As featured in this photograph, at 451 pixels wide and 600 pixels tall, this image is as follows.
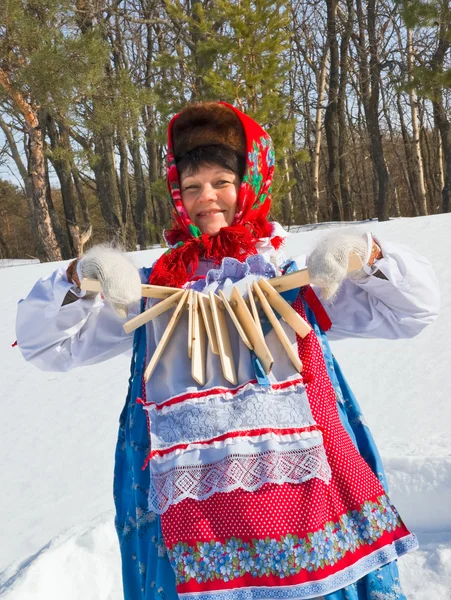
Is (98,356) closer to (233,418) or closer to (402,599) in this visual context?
(233,418)

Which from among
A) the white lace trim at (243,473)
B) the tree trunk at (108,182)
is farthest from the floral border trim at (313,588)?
the tree trunk at (108,182)

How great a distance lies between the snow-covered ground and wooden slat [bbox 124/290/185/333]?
1148 mm

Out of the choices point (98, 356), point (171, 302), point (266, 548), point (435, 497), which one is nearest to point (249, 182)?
point (171, 302)

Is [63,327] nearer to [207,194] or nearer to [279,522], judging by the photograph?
[207,194]

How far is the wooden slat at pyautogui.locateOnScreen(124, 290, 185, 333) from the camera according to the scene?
1109 mm

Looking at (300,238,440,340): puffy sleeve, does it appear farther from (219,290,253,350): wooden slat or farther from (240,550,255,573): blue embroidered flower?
(240,550,255,573): blue embroidered flower

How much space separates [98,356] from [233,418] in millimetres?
423

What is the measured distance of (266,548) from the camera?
38.8 inches

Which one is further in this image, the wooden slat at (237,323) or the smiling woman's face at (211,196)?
the smiling woman's face at (211,196)

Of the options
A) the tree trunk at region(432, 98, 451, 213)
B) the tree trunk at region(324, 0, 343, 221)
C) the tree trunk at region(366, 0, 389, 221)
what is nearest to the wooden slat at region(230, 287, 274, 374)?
the tree trunk at region(366, 0, 389, 221)

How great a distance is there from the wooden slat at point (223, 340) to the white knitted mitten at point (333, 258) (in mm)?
188

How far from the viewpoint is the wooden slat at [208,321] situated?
3.59 feet

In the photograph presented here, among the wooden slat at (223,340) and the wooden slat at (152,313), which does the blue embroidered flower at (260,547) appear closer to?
the wooden slat at (223,340)

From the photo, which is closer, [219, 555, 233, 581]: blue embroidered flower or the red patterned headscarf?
[219, 555, 233, 581]: blue embroidered flower
